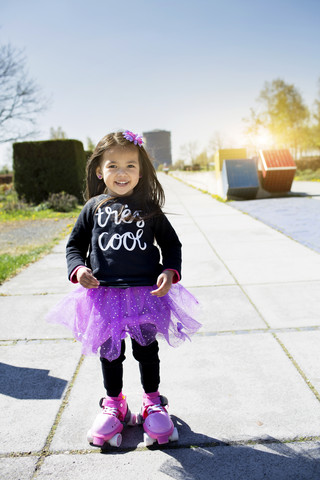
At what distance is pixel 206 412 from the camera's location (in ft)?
6.70

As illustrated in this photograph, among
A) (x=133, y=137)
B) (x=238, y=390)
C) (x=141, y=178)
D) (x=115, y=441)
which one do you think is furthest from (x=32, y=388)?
(x=133, y=137)

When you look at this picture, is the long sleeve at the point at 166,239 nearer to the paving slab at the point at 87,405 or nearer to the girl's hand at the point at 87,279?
the girl's hand at the point at 87,279

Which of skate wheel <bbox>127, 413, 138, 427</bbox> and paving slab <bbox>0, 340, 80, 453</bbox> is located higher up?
paving slab <bbox>0, 340, 80, 453</bbox>

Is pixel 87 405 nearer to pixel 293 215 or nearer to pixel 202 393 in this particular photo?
pixel 202 393

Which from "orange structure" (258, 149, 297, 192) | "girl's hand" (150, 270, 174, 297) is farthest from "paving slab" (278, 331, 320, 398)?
"orange structure" (258, 149, 297, 192)

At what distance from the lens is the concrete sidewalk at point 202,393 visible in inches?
66.7

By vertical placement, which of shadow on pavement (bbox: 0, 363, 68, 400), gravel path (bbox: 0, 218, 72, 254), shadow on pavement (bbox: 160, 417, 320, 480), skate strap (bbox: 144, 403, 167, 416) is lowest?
gravel path (bbox: 0, 218, 72, 254)

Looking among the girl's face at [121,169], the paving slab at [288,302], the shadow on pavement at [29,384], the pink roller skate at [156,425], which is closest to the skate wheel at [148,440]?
the pink roller skate at [156,425]

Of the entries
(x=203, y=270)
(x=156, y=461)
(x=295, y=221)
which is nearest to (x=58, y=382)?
(x=156, y=461)

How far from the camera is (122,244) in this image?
1.91m

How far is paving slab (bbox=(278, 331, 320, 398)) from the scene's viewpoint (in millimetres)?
2354

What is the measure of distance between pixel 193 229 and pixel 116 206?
5.69 metres

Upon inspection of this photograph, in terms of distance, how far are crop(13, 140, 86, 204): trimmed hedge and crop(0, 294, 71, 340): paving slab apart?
34.2 ft

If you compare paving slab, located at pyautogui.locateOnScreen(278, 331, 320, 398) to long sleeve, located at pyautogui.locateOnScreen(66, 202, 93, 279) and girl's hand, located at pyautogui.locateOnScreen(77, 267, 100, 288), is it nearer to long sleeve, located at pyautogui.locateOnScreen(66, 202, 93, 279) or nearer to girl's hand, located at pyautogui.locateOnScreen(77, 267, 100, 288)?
girl's hand, located at pyautogui.locateOnScreen(77, 267, 100, 288)
